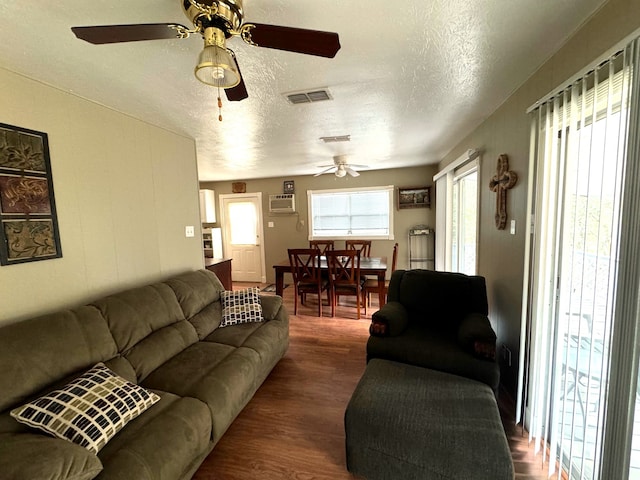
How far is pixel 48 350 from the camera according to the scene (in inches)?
55.1

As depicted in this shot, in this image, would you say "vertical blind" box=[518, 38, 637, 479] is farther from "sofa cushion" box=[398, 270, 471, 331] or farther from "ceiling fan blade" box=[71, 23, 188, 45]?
"ceiling fan blade" box=[71, 23, 188, 45]

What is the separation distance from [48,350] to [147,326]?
1.81 feet

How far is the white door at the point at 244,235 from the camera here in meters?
5.91

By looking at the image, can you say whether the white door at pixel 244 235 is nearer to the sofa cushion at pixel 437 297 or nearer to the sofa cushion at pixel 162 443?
the sofa cushion at pixel 437 297

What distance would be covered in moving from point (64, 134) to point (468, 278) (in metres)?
3.29

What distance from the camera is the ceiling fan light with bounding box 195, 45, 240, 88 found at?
1061 millimetres

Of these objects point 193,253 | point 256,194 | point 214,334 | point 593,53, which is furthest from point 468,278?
point 256,194

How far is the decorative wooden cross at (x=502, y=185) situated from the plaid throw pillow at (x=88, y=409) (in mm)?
2673

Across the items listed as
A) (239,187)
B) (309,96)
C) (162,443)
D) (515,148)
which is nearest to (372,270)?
(515,148)

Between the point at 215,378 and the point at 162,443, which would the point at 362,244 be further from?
the point at 162,443

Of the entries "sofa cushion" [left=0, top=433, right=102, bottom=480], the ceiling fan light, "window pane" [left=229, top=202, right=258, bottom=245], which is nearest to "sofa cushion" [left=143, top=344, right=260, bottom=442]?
"sofa cushion" [left=0, top=433, right=102, bottom=480]

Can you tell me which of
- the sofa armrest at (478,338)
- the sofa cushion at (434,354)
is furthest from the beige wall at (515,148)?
the sofa cushion at (434,354)

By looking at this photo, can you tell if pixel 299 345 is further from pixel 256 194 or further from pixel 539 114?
pixel 256 194

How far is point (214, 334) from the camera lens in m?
2.28
